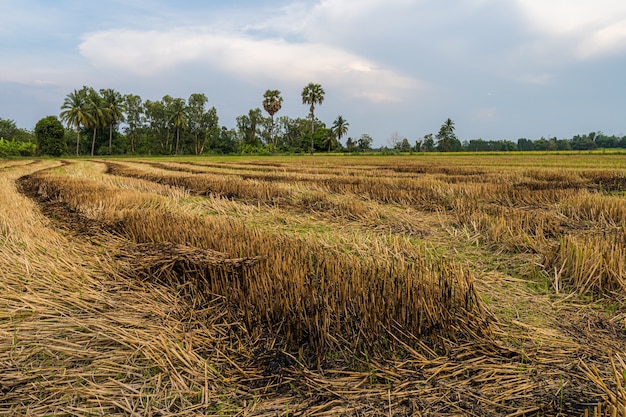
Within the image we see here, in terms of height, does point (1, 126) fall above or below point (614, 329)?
above

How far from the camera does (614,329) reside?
1.97 meters

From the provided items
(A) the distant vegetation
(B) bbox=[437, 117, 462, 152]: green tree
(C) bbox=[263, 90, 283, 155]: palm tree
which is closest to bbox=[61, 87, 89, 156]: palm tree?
(A) the distant vegetation

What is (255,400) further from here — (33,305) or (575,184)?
(575,184)

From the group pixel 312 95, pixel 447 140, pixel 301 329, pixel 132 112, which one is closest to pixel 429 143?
pixel 447 140

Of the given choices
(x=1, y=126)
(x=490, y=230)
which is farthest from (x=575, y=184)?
(x=1, y=126)

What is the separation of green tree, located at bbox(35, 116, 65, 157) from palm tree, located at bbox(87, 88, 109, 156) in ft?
17.0

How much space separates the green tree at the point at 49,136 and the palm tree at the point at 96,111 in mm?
5171

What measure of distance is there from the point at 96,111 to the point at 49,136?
908cm

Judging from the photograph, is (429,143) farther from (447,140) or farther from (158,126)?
(158,126)

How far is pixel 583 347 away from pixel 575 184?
8.62 meters

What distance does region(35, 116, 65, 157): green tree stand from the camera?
51.6 metres

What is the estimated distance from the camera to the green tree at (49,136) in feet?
169

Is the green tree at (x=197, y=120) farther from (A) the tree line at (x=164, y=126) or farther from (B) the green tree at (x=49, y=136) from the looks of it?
(B) the green tree at (x=49, y=136)

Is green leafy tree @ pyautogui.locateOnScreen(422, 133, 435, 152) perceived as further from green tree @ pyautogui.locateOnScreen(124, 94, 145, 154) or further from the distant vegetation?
green tree @ pyautogui.locateOnScreen(124, 94, 145, 154)
